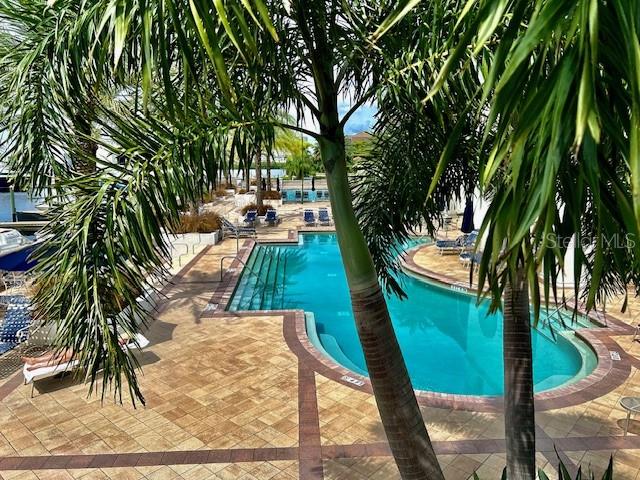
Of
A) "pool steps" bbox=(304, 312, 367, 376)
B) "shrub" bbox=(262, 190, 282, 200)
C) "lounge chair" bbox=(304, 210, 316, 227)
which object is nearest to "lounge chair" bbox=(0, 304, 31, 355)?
"pool steps" bbox=(304, 312, 367, 376)

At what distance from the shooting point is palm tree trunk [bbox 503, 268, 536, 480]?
4.00 metres

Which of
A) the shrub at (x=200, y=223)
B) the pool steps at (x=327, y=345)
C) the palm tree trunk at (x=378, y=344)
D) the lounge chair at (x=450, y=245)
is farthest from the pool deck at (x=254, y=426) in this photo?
the shrub at (x=200, y=223)

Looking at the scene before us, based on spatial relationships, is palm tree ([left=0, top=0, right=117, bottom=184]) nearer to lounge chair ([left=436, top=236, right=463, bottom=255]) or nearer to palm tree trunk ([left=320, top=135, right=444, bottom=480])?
palm tree trunk ([left=320, top=135, right=444, bottom=480])

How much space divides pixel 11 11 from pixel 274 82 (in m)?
1.76

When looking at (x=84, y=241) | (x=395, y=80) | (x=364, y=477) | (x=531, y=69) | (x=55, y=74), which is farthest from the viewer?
(x=364, y=477)

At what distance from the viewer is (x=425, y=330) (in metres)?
12.5

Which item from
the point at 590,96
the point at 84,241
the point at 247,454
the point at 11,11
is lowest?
the point at 247,454

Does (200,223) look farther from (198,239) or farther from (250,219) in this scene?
(250,219)

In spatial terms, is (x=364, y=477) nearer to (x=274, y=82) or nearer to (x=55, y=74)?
(x=274, y=82)

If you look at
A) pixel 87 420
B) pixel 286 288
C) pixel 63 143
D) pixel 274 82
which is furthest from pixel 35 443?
pixel 286 288

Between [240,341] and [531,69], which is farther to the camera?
[240,341]

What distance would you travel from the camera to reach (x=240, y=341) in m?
9.88

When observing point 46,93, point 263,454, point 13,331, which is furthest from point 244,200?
point 46,93

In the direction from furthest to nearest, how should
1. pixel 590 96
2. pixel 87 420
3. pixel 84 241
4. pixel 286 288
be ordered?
1. pixel 286 288
2. pixel 87 420
3. pixel 84 241
4. pixel 590 96
